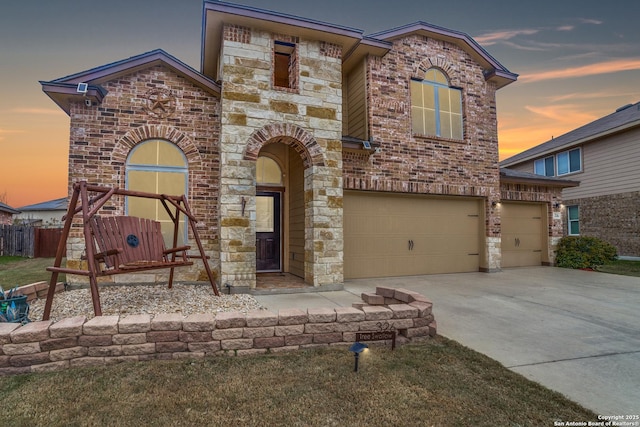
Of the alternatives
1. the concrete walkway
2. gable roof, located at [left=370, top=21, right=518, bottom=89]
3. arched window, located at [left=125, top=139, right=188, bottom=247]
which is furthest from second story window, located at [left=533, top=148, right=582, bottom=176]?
arched window, located at [left=125, top=139, right=188, bottom=247]

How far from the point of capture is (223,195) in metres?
6.56

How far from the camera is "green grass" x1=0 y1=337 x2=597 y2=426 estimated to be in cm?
230

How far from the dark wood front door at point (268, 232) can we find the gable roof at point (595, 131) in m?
14.6

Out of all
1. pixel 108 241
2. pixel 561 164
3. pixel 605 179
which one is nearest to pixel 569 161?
pixel 561 164

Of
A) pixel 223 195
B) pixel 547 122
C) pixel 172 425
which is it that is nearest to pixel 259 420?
pixel 172 425

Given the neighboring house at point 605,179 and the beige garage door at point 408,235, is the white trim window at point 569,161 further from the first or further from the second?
the beige garage door at point 408,235

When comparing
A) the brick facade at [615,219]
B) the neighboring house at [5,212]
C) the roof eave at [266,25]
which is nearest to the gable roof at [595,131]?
the brick facade at [615,219]

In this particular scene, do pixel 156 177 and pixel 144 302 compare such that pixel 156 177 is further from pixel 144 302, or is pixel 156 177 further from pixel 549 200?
pixel 549 200

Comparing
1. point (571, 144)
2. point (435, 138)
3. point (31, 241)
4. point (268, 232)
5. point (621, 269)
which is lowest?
point (621, 269)

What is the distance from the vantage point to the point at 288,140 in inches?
285

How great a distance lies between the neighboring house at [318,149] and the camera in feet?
22.1

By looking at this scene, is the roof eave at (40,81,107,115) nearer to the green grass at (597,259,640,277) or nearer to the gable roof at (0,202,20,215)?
the green grass at (597,259,640,277)

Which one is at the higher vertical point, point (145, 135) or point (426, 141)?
point (426, 141)

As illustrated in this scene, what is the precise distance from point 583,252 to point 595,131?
7.35m
